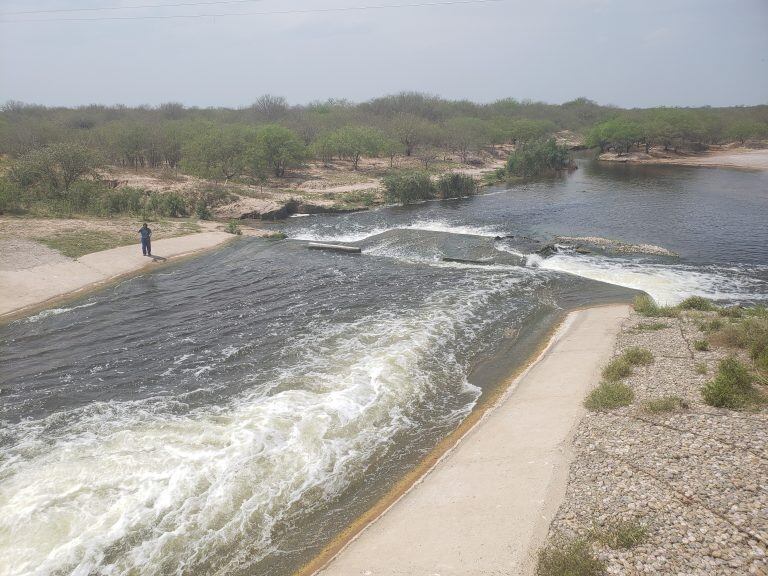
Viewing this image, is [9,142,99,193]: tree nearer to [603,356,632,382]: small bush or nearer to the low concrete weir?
the low concrete weir

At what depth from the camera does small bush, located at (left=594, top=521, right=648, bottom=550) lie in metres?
8.15

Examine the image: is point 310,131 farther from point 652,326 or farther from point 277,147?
point 652,326

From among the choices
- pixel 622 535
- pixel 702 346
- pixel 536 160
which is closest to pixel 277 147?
pixel 536 160

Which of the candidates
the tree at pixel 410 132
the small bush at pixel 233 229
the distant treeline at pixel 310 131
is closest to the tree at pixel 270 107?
the distant treeline at pixel 310 131

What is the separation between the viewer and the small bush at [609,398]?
13250 mm

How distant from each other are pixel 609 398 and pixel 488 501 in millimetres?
5524

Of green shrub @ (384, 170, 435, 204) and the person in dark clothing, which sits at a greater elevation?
green shrub @ (384, 170, 435, 204)

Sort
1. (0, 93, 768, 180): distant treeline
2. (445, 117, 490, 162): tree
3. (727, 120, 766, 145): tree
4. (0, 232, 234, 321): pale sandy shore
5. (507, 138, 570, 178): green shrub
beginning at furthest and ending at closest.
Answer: (727, 120, 766, 145): tree
(445, 117, 490, 162): tree
(507, 138, 570, 178): green shrub
(0, 93, 768, 180): distant treeline
(0, 232, 234, 321): pale sandy shore

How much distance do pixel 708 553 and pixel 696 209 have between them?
4464 centimetres

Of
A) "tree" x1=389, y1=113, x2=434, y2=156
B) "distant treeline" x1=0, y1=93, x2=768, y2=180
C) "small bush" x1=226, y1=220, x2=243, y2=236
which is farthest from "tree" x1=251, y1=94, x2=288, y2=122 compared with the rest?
"small bush" x1=226, y1=220, x2=243, y2=236

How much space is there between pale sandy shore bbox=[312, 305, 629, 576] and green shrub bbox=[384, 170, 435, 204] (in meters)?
37.8

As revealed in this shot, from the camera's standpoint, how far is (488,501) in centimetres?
1012

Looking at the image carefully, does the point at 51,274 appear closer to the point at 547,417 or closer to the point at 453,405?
the point at 453,405

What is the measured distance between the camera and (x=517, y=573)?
26.8 feet
